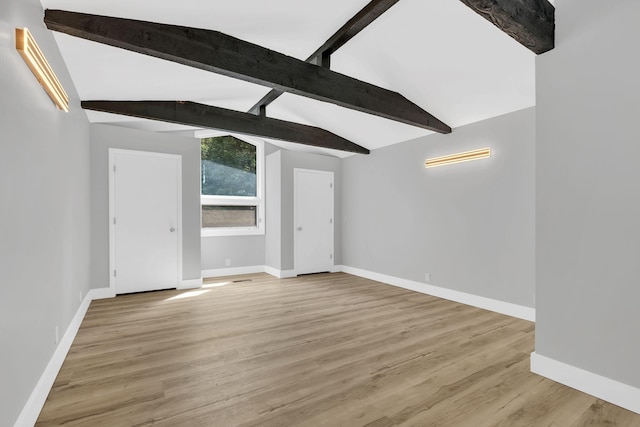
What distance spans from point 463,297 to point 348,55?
3.59 m

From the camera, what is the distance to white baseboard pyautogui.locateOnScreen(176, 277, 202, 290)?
16.6 ft

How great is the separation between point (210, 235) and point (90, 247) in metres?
2.03

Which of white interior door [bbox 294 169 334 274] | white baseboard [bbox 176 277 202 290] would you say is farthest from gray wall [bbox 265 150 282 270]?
white baseboard [bbox 176 277 202 290]

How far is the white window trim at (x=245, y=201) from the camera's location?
608 centimetres

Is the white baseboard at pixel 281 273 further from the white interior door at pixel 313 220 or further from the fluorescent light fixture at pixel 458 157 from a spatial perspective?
the fluorescent light fixture at pixel 458 157

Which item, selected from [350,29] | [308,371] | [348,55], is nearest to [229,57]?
[350,29]

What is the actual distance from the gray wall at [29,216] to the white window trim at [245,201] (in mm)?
3177

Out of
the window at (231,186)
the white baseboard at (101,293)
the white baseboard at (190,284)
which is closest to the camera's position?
the white baseboard at (101,293)

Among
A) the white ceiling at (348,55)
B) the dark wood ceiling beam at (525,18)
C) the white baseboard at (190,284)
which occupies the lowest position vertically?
the white baseboard at (190,284)

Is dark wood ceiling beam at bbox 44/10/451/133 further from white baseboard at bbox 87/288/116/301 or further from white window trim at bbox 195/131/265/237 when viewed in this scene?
white baseboard at bbox 87/288/116/301

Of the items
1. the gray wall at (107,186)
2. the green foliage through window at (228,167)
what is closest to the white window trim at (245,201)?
the green foliage through window at (228,167)

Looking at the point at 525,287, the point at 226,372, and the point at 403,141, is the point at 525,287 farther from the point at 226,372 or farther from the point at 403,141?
the point at 226,372

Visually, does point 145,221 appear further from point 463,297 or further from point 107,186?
point 463,297

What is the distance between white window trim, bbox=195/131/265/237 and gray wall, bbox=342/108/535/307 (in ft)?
7.31
